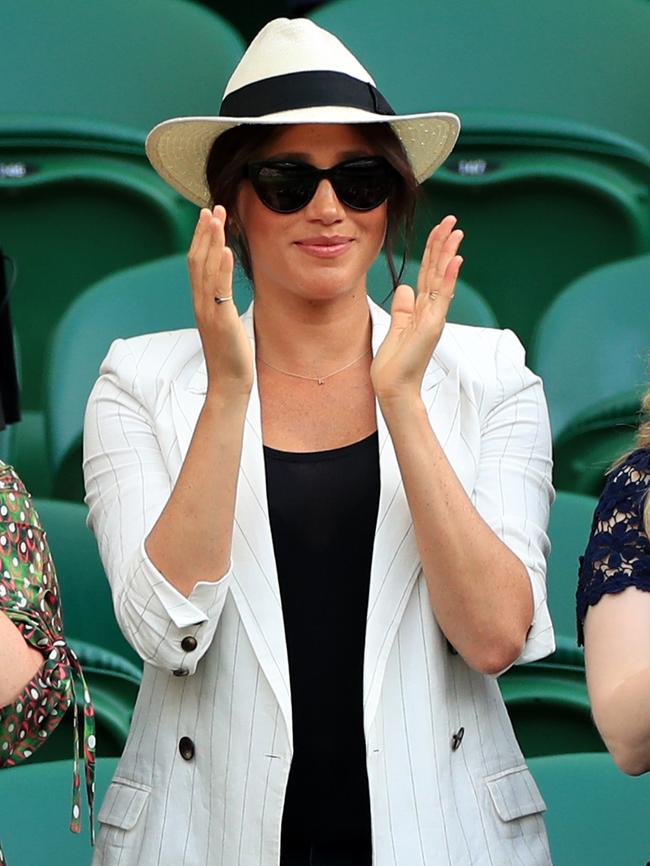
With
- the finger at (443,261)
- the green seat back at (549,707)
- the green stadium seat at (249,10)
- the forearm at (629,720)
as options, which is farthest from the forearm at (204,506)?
the green stadium seat at (249,10)

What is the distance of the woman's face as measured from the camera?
8.46 feet

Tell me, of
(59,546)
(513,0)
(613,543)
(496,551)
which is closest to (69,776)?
(59,546)

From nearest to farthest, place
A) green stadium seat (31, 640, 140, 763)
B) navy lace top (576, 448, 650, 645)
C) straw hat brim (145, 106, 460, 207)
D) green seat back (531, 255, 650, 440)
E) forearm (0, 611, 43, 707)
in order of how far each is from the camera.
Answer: navy lace top (576, 448, 650, 645), forearm (0, 611, 43, 707), straw hat brim (145, 106, 460, 207), green stadium seat (31, 640, 140, 763), green seat back (531, 255, 650, 440)

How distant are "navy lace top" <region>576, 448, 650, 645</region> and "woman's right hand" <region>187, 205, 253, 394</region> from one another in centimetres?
56

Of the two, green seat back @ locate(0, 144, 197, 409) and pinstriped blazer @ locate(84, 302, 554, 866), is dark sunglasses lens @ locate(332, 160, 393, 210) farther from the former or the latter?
green seat back @ locate(0, 144, 197, 409)

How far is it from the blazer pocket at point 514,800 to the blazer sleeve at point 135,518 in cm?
48

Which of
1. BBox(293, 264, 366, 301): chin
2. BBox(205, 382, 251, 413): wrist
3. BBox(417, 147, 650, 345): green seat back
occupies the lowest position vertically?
BBox(205, 382, 251, 413): wrist

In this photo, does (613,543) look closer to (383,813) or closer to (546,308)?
(383,813)

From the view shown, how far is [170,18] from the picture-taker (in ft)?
11.9

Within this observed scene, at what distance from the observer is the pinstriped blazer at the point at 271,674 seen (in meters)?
2.43

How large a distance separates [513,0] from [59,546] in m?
1.50

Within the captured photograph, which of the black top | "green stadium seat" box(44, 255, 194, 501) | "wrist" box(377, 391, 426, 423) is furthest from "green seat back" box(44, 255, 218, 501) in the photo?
"wrist" box(377, 391, 426, 423)

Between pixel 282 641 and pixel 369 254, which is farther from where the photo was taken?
pixel 369 254

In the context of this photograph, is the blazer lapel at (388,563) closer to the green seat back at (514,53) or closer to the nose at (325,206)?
the nose at (325,206)
